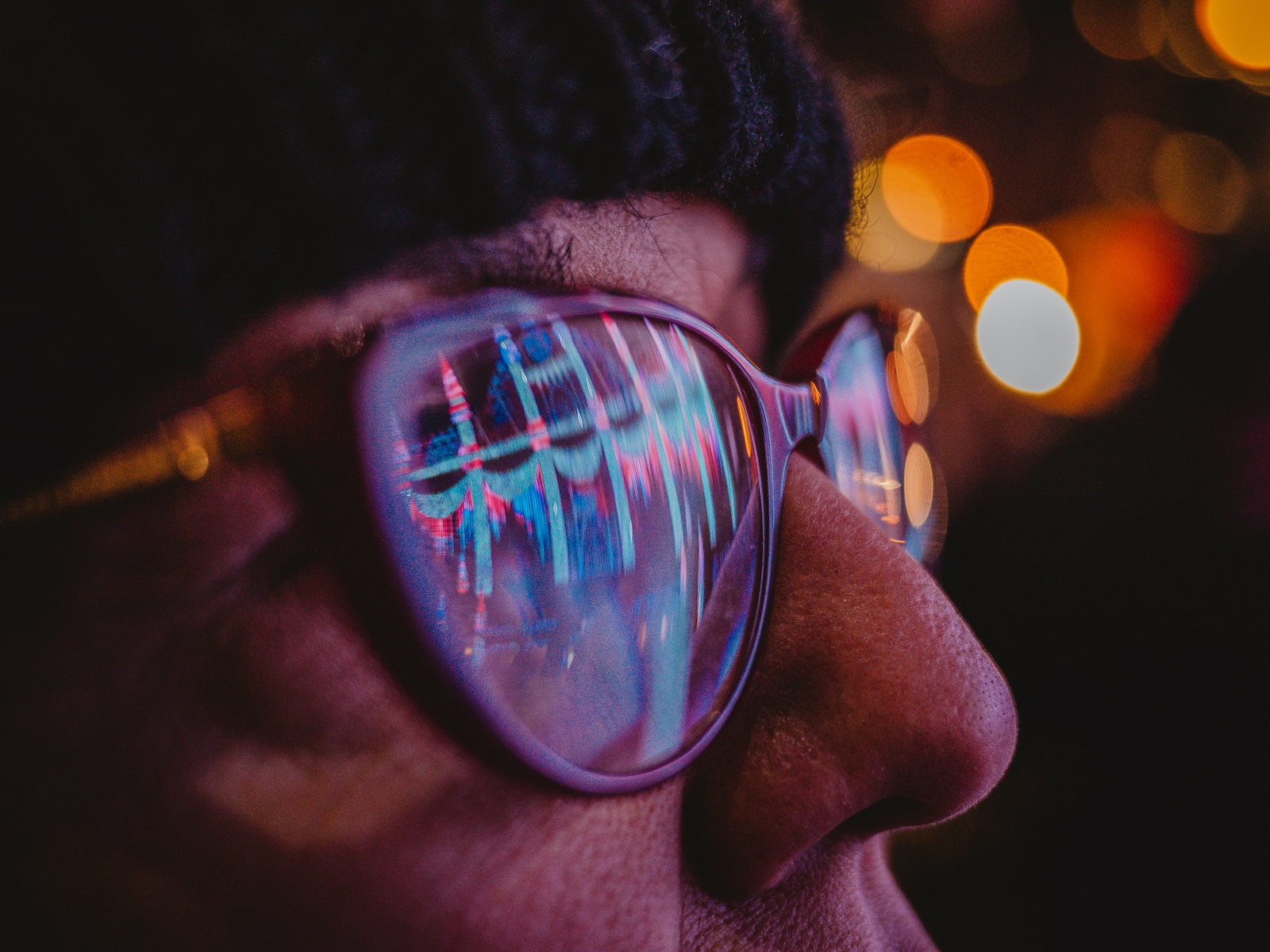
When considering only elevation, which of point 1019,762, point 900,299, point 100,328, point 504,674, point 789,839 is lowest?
point 1019,762

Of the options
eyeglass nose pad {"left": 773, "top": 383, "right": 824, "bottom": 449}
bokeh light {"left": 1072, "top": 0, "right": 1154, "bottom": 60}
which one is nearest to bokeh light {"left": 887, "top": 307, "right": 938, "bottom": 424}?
eyeglass nose pad {"left": 773, "top": 383, "right": 824, "bottom": 449}

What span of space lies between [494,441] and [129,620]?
25 centimetres

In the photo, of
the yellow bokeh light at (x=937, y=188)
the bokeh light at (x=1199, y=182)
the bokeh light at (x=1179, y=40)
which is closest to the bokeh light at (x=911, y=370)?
the yellow bokeh light at (x=937, y=188)

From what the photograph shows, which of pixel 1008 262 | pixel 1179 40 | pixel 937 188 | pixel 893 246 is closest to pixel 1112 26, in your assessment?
pixel 1179 40

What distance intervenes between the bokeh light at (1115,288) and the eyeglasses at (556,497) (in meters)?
2.92

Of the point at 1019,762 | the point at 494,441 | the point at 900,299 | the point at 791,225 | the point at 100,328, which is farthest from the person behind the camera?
the point at 900,299

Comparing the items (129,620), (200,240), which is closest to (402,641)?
(129,620)

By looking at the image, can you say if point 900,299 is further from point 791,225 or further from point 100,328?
point 100,328

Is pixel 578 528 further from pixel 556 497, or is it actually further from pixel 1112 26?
pixel 1112 26

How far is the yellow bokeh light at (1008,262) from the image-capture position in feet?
12.9

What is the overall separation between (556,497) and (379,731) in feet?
0.67

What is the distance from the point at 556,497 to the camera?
521mm

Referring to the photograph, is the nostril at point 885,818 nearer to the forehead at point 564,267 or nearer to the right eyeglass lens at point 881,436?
the right eyeglass lens at point 881,436

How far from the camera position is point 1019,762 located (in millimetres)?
1886
